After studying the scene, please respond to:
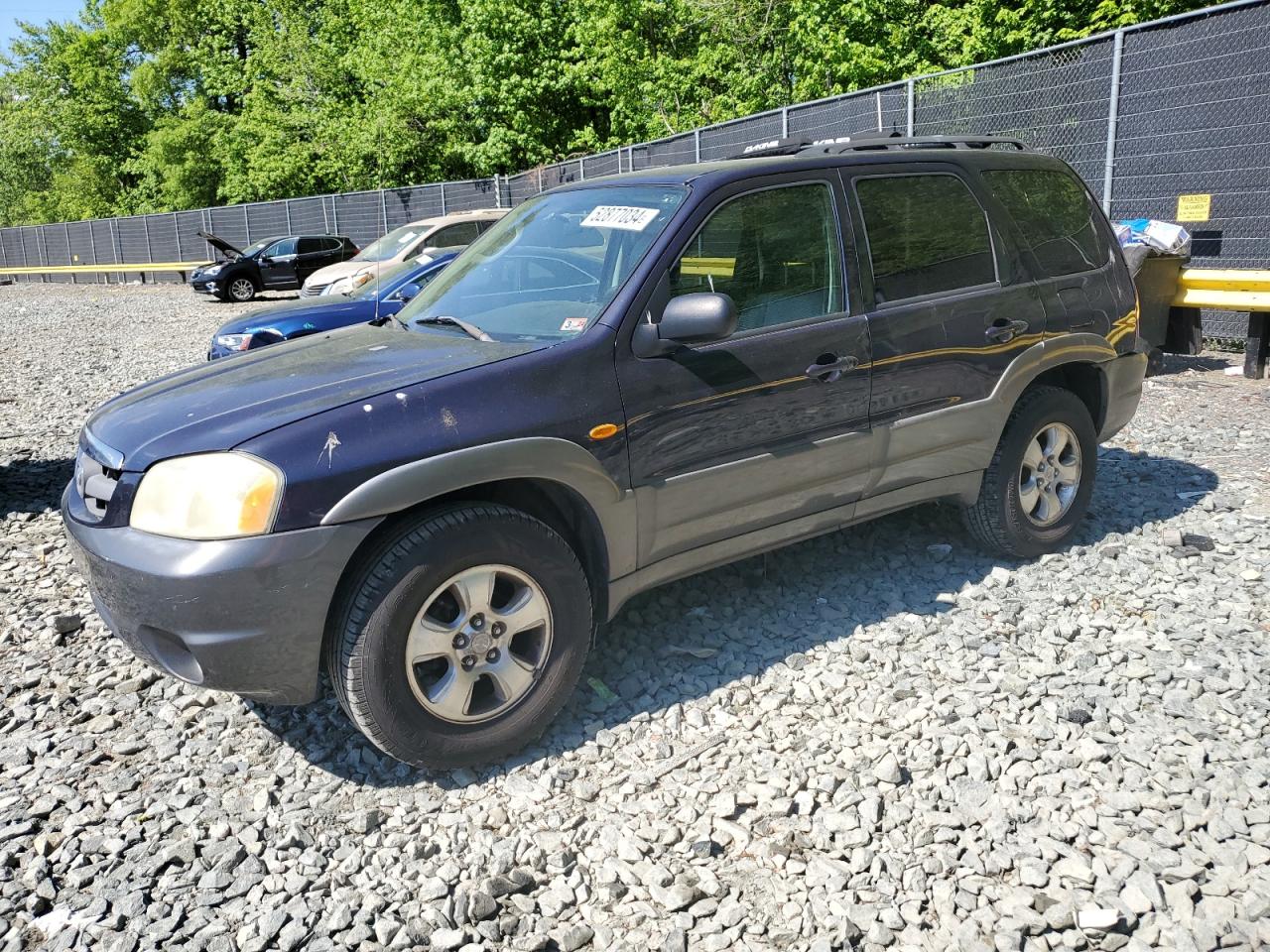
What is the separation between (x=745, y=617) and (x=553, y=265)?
1.67 metres

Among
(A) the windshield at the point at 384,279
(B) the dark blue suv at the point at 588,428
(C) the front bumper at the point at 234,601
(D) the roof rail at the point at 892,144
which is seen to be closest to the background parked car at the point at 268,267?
(A) the windshield at the point at 384,279

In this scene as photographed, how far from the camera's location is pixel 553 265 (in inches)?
156

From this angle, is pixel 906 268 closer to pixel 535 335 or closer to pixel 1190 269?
pixel 535 335

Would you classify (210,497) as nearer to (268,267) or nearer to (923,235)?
(923,235)

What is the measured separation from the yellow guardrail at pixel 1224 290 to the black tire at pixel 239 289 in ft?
70.5

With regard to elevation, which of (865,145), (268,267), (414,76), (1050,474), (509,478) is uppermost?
(414,76)

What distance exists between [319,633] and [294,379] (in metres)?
0.92

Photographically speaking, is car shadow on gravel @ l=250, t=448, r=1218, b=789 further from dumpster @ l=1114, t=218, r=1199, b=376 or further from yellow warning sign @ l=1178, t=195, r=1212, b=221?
yellow warning sign @ l=1178, t=195, r=1212, b=221

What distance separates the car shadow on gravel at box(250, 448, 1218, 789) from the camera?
3553 mm

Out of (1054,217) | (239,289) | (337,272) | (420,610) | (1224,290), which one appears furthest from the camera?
(239,289)

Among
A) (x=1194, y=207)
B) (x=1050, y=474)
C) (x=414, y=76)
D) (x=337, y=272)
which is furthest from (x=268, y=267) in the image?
(x=1050, y=474)

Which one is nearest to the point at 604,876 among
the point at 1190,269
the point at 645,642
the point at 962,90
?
the point at 645,642

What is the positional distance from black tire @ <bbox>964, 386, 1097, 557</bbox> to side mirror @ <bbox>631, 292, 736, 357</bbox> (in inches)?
71.4

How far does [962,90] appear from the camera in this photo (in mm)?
11102
